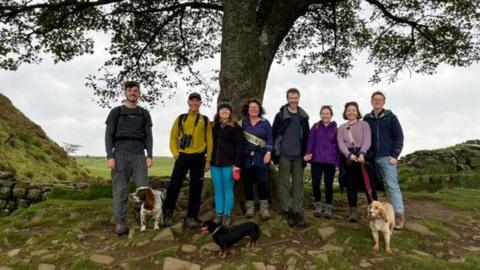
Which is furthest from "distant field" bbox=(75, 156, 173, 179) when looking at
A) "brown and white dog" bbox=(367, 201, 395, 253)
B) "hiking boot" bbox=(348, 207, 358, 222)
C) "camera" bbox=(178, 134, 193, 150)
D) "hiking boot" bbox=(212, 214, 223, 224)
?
"brown and white dog" bbox=(367, 201, 395, 253)

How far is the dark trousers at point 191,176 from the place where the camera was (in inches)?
341

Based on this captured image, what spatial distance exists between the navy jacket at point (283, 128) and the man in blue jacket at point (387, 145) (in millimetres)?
1397

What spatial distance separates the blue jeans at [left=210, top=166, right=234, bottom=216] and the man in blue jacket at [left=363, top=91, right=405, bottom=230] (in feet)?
9.96

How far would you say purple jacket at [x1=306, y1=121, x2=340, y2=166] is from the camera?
880 cm

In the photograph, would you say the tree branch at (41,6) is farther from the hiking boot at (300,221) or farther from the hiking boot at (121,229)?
the hiking boot at (300,221)

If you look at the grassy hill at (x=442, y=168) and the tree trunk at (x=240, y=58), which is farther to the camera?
the grassy hill at (x=442, y=168)

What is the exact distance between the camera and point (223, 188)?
8477 millimetres

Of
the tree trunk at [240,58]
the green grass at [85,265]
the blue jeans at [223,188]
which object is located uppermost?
the tree trunk at [240,58]

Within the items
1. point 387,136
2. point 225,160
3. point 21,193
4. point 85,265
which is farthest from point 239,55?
point 21,193

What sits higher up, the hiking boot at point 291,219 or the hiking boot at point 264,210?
the hiking boot at point 264,210

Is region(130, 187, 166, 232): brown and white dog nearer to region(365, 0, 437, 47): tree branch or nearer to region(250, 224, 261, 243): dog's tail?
region(250, 224, 261, 243): dog's tail

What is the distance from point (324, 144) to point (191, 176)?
2770mm

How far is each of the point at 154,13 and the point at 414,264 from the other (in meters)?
11.5

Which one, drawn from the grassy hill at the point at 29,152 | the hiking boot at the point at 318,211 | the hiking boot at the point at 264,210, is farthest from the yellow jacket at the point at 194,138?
the grassy hill at the point at 29,152
